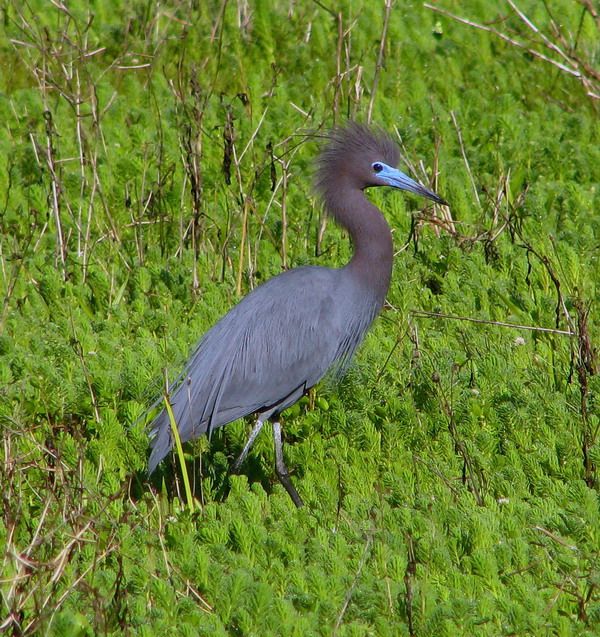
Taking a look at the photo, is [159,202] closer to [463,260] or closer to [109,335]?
A: [109,335]

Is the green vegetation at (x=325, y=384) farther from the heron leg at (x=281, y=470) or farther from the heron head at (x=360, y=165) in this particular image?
the heron head at (x=360, y=165)

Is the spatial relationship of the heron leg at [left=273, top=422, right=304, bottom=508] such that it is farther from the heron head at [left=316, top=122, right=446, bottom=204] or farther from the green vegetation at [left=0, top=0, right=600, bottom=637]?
the heron head at [left=316, top=122, right=446, bottom=204]

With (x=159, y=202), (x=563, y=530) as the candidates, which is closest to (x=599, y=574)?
(x=563, y=530)

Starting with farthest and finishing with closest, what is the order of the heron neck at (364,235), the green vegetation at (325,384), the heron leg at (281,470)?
the heron neck at (364,235)
the heron leg at (281,470)
the green vegetation at (325,384)

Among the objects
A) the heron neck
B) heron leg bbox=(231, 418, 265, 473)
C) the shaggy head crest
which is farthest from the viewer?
the shaggy head crest

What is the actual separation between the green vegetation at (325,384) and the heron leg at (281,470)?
0.26ft

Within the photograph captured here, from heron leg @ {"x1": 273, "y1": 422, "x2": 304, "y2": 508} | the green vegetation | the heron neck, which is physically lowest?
heron leg @ {"x1": 273, "y1": 422, "x2": 304, "y2": 508}

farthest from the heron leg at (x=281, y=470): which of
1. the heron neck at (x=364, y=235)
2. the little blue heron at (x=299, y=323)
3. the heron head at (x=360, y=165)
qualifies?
the heron head at (x=360, y=165)

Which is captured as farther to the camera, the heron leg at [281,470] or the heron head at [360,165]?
the heron head at [360,165]

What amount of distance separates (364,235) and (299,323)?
54cm

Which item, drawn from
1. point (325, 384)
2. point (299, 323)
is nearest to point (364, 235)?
point (299, 323)

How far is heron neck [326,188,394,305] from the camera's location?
18.3ft

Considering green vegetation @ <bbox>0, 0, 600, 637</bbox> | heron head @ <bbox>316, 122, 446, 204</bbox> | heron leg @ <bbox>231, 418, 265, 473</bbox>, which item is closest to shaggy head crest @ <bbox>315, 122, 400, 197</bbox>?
heron head @ <bbox>316, 122, 446, 204</bbox>

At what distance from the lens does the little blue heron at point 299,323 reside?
5.41m
